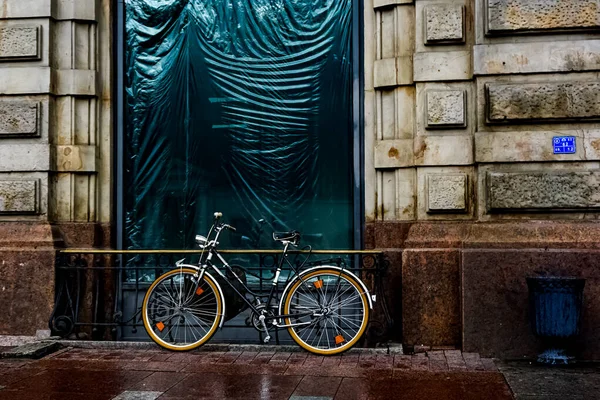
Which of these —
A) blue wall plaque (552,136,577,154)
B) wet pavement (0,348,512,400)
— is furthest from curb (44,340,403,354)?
blue wall plaque (552,136,577,154)

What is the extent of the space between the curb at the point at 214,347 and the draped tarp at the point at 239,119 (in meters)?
1.30

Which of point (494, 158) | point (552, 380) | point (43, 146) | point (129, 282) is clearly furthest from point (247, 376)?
point (43, 146)

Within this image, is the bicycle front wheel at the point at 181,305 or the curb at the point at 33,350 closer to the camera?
the curb at the point at 33,350

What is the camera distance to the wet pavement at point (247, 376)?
5.83 m

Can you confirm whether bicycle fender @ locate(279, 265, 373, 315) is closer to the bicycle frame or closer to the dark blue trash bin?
the bicycle frame

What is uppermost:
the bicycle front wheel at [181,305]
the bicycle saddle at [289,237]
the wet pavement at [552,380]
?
the bicycle saddle at [289,237]

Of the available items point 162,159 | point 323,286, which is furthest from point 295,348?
point 162,159

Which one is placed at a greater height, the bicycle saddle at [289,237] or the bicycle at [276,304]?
the bicycle saddle at [289,237]

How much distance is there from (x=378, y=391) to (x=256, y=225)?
3197 mm

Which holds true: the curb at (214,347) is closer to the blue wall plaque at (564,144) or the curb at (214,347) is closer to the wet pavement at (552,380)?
the wet pavement at (552,380)

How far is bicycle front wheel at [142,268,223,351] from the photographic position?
7578 millimetres

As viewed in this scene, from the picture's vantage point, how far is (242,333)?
27.7 feet

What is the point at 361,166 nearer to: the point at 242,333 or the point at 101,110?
the point at 242,333

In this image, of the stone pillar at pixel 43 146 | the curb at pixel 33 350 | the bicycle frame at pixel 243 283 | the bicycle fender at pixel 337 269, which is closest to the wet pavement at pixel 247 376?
the curb at pixel 33 350
